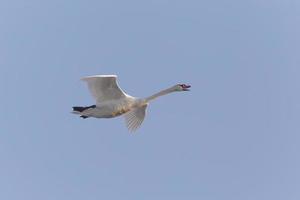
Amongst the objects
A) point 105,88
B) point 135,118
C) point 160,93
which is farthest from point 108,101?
point 160,93

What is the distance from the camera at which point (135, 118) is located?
5275 cm

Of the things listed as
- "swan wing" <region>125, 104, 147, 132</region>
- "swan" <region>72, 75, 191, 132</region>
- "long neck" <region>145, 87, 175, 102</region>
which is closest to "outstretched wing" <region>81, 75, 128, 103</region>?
"swan" <region>72, 75, 191, 132</region>

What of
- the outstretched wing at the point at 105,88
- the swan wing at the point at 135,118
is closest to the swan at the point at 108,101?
the outstretched wing at the point at 105,88

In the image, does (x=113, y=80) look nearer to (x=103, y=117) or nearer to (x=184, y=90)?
(x=103, y=117)

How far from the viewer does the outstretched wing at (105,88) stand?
48406mm

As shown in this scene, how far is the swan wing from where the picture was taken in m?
52.6

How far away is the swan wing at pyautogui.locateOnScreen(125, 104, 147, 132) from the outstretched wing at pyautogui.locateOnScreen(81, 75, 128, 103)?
2869 millimetres

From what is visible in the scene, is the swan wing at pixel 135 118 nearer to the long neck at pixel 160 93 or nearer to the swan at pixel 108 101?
the long neck at pixel 160 93

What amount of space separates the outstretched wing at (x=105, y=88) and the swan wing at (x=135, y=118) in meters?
2.87

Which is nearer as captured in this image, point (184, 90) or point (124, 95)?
point (124, 95)

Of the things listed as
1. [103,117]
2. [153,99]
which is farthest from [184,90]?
[103,117]

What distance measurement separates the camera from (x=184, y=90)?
5316 centimetres

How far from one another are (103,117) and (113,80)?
8.12ft

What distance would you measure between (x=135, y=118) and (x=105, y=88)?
417cm
